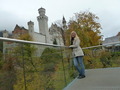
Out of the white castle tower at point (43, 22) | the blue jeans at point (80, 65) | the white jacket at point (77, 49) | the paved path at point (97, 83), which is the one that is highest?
the white castle tower at point (43, 22)

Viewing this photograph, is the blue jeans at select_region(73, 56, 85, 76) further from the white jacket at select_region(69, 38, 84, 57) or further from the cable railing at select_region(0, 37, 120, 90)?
the cable railing at select_region(0, 37, 120, 90)

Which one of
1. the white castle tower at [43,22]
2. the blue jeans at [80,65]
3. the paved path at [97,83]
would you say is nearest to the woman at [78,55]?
the blue jeans at [80,65]

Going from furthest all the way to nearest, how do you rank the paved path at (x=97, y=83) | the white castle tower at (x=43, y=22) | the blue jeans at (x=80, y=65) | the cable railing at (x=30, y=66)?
the white castle tower at (x=43, y=22)
the blue jeans at (x=80, y=65)
the paved path at (x=97, y=83)
the cable railing at (x=30, y=66)

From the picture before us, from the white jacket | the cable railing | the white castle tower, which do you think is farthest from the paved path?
the white castle tower

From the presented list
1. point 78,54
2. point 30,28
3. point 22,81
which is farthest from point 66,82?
point 30,28

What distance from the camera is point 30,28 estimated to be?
43250 millimetres

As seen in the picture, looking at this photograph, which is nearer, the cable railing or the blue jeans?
the cable railing

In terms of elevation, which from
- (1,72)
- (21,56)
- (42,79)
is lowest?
(42,79)

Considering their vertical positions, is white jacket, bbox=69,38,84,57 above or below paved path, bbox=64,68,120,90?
above

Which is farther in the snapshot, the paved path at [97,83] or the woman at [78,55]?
the woman at [78,55]

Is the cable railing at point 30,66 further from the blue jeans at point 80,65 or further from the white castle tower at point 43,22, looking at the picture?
the white castle tower at point 43,22

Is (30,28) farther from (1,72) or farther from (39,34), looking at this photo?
(1,72)

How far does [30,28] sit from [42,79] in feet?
139

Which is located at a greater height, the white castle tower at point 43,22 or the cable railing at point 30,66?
the white castle tower at point 43,22
